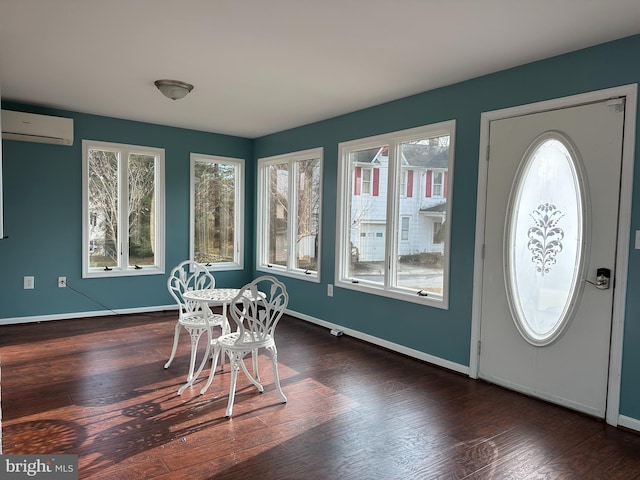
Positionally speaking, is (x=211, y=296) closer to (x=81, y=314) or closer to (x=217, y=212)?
(x=81, y=314)

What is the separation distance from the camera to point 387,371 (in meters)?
3.69

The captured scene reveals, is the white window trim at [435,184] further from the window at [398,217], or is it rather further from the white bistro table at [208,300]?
the white bistro table at [208,300]

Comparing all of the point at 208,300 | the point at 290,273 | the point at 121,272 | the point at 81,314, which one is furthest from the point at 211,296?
the point at 81,314

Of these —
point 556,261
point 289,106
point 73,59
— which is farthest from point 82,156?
point 556,261

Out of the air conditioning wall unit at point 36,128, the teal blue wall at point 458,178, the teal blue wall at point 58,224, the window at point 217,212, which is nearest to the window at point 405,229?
the teal blue wall at point 458,178

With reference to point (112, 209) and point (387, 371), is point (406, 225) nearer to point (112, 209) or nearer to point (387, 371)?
point (387, 371)

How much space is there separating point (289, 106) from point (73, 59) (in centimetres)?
197

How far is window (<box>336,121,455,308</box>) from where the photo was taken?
12.8 ft

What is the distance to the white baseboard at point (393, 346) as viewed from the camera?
12.2 ft

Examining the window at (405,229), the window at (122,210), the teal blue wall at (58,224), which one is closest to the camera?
the window at (405,229)

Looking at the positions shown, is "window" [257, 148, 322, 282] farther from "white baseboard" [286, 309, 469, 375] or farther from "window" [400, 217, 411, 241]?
"window" [400, 217, 411, 241]

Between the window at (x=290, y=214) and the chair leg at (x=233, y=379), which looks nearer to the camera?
the chair leg at (x=233, y=379)

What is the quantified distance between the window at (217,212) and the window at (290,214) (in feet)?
1.05

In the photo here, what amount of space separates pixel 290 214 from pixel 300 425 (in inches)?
135
